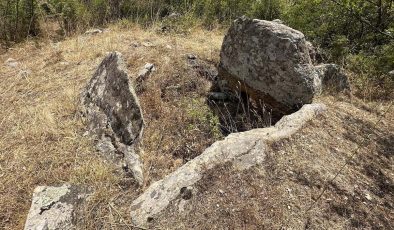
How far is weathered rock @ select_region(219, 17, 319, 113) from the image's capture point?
4148 mm

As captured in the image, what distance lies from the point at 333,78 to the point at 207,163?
2814mm

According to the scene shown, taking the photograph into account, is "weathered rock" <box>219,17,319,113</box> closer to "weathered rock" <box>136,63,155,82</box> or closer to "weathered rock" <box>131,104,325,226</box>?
"weathered rock" <box>131,104,325,226</box>

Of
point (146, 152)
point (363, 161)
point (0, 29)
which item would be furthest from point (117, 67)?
point (0, 29)

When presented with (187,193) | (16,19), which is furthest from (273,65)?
(16,19)

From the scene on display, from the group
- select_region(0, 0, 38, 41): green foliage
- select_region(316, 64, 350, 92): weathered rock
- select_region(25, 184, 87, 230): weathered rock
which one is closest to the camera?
select_region(25, 184, 87, 230): weathered rock

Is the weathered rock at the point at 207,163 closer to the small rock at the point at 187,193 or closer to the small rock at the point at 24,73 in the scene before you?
the small rock at the point at 187,193

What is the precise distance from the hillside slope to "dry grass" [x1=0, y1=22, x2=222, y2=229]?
0.5 inches

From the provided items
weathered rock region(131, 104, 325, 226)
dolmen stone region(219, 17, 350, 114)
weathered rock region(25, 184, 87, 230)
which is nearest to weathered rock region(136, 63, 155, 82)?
dolmen stone region(219, 17, 350, 114)

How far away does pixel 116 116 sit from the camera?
12.2 feet

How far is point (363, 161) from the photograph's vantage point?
3.47m

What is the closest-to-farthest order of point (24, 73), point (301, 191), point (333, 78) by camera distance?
point (301, 191), point (333, 78), point (24, 73)

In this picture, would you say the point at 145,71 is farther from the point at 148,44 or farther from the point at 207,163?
the point at 207,163

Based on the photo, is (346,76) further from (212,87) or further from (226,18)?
(226,18)

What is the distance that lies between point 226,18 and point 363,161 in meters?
5.14
